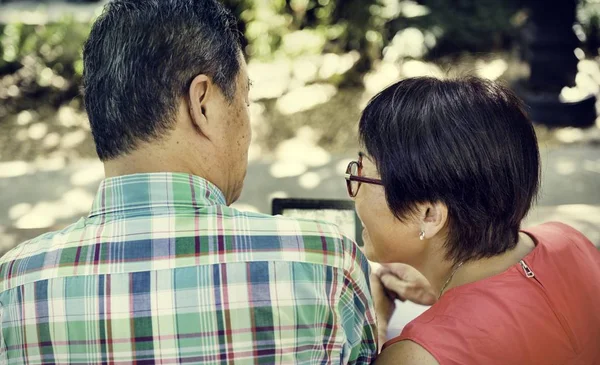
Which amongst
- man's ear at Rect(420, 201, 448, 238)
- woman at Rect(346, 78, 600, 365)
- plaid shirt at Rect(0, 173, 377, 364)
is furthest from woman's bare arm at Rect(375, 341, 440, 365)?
man's ear at Rect(420, 201, 448, 238)

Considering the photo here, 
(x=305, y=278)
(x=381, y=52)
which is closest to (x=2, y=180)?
(x=381, y=52)

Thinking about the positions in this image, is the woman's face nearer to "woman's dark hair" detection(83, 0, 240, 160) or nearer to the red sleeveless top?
the red sleeveless top

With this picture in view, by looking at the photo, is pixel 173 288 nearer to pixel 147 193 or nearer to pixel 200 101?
pixel 147 193

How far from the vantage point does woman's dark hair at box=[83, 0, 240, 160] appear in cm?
136

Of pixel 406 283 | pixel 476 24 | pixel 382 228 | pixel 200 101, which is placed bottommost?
pixel 406 283

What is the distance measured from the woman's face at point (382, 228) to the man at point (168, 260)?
0.26 m

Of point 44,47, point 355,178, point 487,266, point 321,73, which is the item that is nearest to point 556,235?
point 487,266

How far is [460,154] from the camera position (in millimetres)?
1473

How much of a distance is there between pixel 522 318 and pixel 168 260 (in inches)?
28.6

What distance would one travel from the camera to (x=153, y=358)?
1218mm

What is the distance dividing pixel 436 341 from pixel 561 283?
337 millimetres

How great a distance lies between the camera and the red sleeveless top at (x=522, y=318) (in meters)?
1.39

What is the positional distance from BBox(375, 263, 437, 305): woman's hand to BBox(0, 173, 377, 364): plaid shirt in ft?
2.05

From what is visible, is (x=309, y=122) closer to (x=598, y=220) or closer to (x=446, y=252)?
(x=598, y=220)
